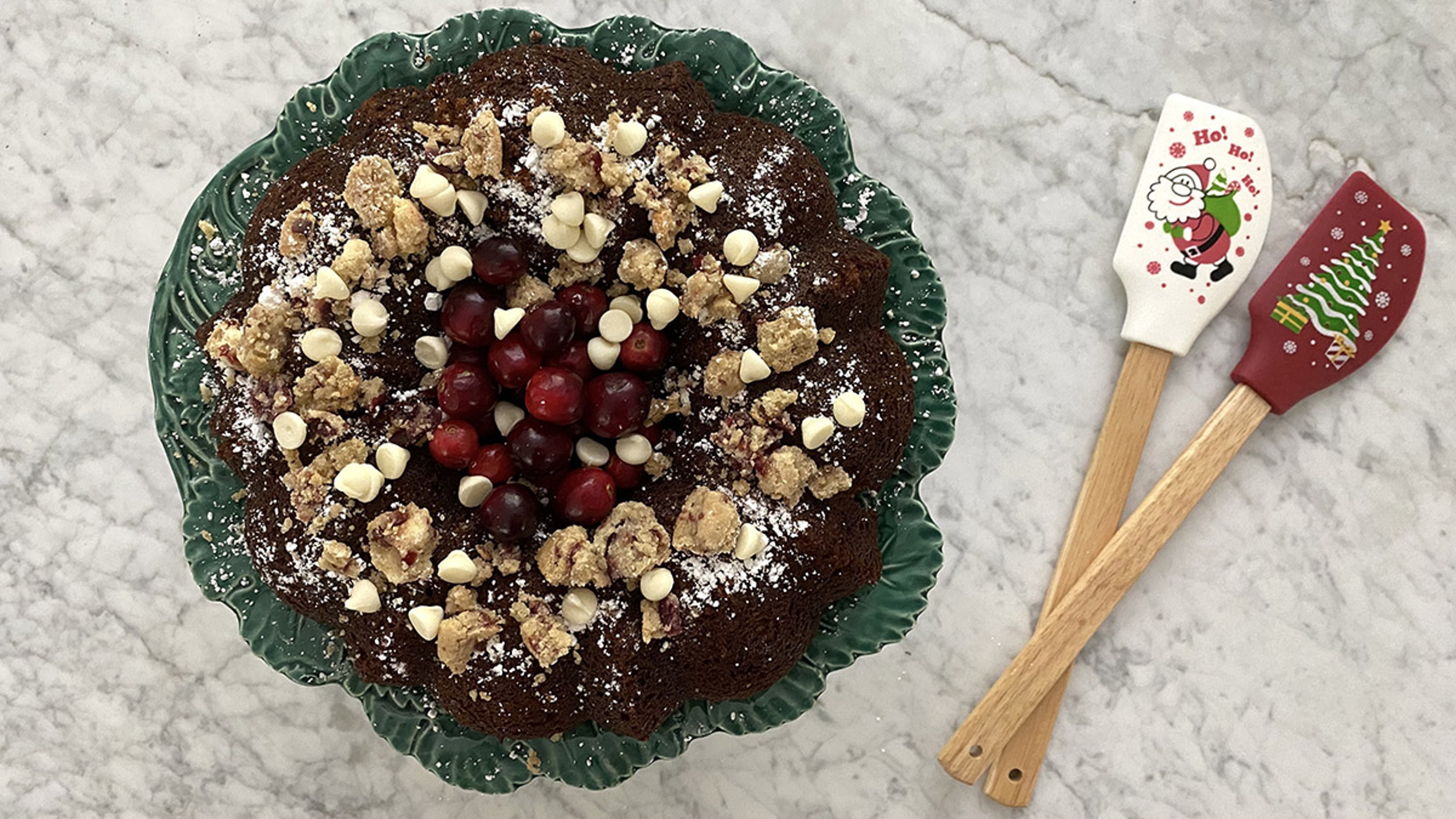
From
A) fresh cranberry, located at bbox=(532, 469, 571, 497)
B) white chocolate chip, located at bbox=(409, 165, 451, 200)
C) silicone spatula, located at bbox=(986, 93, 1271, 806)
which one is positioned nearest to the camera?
white chocolate chip, located at bbox=(409, 165, 451, 200)

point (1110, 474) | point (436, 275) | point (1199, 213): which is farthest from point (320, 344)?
point (1199, 213)

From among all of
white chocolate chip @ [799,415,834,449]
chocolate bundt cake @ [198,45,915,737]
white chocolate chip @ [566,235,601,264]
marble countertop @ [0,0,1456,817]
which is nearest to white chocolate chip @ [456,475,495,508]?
chocolate bundt cake @ [198,45,915,737]

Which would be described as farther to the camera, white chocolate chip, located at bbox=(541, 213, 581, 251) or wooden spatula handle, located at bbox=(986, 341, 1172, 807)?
wooden spatula handle, located at bbox=(986, 341, 1172, 807)

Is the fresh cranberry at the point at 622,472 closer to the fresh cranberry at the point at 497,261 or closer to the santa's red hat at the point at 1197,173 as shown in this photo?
the fresh cranberry at the point at 497,261

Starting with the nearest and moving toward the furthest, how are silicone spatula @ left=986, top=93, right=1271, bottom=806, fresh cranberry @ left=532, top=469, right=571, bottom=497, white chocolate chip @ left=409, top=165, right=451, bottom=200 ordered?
white chocolate chip @ left=409, top=165, right=451, bottom=200
fresh cranberry @ left=532, top=469, right=571, bottom=497
silicone spatula @ left=986, top=93, right=1271, bottom=806

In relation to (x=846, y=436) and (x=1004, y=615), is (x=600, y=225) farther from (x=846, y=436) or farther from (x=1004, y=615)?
(x=1004, y=615)

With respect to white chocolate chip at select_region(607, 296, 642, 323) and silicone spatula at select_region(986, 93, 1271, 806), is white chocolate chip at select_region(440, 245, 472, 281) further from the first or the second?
silicone spatula at select_region(986, 93, 1271, 806)

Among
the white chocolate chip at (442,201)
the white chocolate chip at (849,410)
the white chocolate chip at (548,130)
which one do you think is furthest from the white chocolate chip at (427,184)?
the white chocolate chip at (849,410)

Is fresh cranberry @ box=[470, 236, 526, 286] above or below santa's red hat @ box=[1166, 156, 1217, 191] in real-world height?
below
